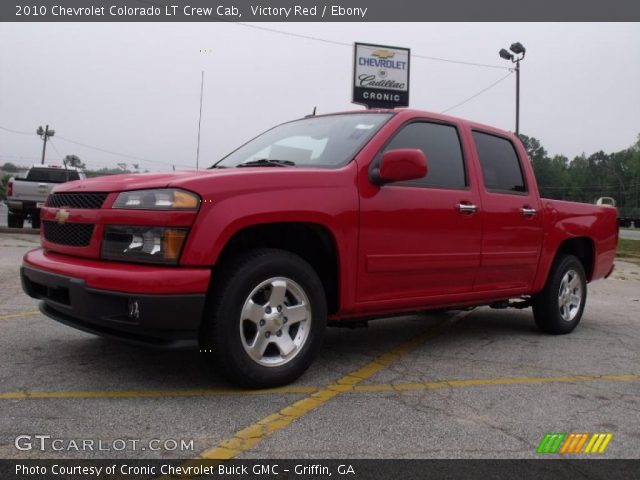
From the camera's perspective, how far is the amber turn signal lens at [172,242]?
316cm

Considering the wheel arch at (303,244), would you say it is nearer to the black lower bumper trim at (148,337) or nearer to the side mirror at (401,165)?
the black lower bumper trim at (148,337)

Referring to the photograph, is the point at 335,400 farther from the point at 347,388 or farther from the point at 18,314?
the point at 18,314

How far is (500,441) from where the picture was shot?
288 cm

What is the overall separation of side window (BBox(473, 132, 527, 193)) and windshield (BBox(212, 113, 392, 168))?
1124 mm

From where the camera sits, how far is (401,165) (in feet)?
12.5

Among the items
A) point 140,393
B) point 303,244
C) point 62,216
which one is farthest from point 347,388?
point 62,216

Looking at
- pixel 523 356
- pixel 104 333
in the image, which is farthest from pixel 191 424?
pixel 523 356

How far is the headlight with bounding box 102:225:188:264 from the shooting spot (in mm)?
3164

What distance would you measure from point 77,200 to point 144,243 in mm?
717

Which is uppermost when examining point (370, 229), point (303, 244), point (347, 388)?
point (370, 229)

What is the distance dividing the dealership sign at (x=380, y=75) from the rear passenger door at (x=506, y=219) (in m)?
15.9

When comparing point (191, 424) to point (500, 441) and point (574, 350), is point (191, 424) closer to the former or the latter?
point (500, 441)

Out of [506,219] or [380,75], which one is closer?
[506,219]
